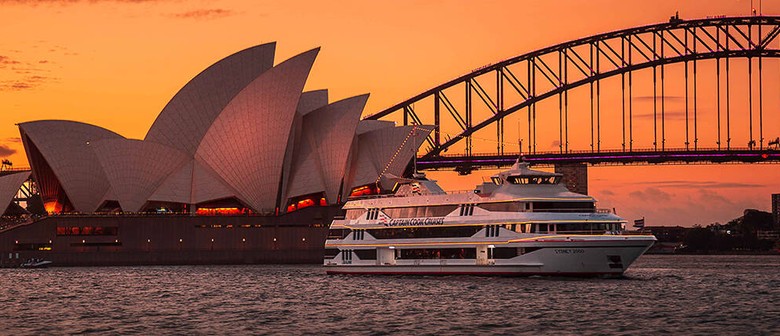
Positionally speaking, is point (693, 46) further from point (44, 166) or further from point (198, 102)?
point (44, 166)

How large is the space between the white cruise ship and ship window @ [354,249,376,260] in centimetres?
6

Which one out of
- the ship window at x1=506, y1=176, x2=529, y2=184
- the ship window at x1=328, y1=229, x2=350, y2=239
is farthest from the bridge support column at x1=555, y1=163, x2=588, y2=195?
the ship window at x1=506, y1=176, x2=529, y2=184

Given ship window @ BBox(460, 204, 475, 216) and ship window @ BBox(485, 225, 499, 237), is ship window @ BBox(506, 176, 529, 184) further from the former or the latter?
ship window @ BBox(485, 225, 499, 237)

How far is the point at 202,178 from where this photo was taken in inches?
5094

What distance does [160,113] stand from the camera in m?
128

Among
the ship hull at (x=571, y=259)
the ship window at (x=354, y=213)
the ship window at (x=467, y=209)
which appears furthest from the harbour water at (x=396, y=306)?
the ship window at (x=354, y=213)

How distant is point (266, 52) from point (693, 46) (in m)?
49.3

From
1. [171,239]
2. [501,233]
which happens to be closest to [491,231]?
[501,233]

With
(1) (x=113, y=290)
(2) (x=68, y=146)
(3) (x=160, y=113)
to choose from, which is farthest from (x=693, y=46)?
(1) (x=113, y=290)

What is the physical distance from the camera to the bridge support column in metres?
140

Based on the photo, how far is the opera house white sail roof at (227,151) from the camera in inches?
4835

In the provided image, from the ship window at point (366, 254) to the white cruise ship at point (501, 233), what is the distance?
63mm

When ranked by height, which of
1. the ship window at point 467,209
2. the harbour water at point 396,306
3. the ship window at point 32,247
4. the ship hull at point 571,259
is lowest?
the harbour water at point 396,306

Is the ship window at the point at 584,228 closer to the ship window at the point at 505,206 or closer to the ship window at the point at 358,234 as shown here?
the ship window at the point at 505,206
